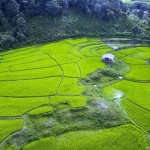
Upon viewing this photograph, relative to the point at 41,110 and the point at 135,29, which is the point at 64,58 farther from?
the point at 135,29

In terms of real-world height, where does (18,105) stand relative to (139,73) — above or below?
above

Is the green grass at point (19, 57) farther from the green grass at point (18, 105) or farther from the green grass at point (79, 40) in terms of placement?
the green grass at point (18, 105)

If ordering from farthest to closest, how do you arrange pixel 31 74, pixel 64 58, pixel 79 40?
1. pixel 79 40
2. pixel 64 58
3. pixel 31 74

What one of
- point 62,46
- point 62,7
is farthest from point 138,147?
point 62,7

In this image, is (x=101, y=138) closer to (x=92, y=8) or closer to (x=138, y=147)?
(x=138, y=147)

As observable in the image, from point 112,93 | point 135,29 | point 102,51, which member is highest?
point 135,29

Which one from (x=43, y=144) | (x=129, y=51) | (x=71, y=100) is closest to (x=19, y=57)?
(x=71, y=100)

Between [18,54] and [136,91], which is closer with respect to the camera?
[136,91]

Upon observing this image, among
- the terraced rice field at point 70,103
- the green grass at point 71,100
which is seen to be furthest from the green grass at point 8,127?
the green grass at point 71,100
